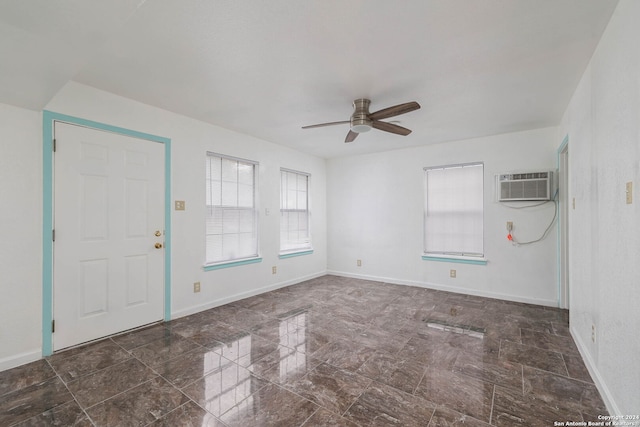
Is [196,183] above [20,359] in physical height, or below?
above

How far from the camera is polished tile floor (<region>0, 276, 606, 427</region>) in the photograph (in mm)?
1783

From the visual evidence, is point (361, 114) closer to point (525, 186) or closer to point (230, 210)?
point (230, 210)

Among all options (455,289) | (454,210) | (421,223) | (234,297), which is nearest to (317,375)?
(234,297)

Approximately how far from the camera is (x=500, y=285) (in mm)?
4258

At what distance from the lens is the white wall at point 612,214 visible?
1463 mm

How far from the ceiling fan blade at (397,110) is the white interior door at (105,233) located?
250 cm

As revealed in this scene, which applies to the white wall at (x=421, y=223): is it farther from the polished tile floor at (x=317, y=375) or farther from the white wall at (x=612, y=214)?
the white wall at (x=612, y=214)

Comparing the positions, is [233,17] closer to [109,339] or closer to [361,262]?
[109,339]

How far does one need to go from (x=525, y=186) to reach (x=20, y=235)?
566 cm

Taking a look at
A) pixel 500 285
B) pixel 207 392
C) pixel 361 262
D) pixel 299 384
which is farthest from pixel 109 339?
pixel 500 285

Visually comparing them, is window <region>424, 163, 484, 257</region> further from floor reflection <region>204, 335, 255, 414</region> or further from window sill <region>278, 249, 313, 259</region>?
floor reflection <region>204, 335, 255, 414</region>

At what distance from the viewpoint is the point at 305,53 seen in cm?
217

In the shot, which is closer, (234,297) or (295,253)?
(234,297)

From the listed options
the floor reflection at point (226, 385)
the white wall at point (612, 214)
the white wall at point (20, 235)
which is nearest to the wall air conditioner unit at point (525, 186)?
the white wall at point (612, 214)
